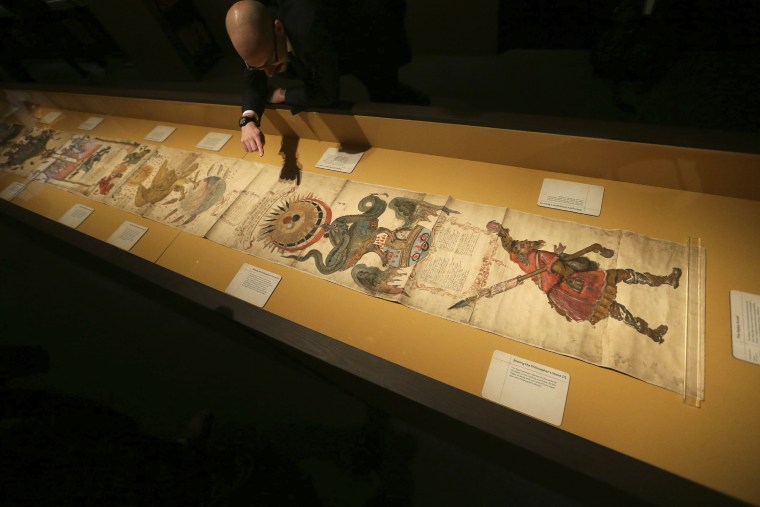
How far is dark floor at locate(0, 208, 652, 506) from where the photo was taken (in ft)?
3.96

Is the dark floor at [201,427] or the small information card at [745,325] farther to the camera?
the dark floor at [201,427]

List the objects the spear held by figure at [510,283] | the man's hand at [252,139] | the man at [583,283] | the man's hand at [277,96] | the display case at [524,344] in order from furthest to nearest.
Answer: the man's hand at [277,96], the man's hand at [252,139], the spear held by figure at [510,283], the man at [583,283], the display case at [524,344]

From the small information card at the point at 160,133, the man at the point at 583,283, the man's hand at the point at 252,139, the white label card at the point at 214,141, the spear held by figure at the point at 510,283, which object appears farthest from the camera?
the small information card at the point at 160,133

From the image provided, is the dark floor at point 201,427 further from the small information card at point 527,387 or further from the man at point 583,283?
the man at point 583,283

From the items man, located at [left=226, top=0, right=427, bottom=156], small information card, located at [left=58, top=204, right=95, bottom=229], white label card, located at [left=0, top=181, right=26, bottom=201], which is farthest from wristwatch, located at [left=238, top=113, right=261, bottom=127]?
white label card, located at [left=0, top=181, right=26, bottom=201]

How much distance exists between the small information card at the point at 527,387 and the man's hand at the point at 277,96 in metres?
1.80

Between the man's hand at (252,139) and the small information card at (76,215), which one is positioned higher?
the man's hand at (252,139)

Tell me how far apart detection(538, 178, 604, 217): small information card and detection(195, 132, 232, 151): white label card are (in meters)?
2.05

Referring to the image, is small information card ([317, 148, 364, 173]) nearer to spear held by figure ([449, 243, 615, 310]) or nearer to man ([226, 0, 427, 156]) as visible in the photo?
man ([226, 0, 427, 156])

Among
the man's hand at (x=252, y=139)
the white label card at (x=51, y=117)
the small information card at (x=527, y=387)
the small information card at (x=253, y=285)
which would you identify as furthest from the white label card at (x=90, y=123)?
the small information card at (x=527, y=387)

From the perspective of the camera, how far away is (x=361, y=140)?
1.97 meters

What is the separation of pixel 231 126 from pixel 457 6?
2382 millimetres

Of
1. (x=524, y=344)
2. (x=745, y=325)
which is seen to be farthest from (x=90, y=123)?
(x=745, y=325)

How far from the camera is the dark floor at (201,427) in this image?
1.21 m
